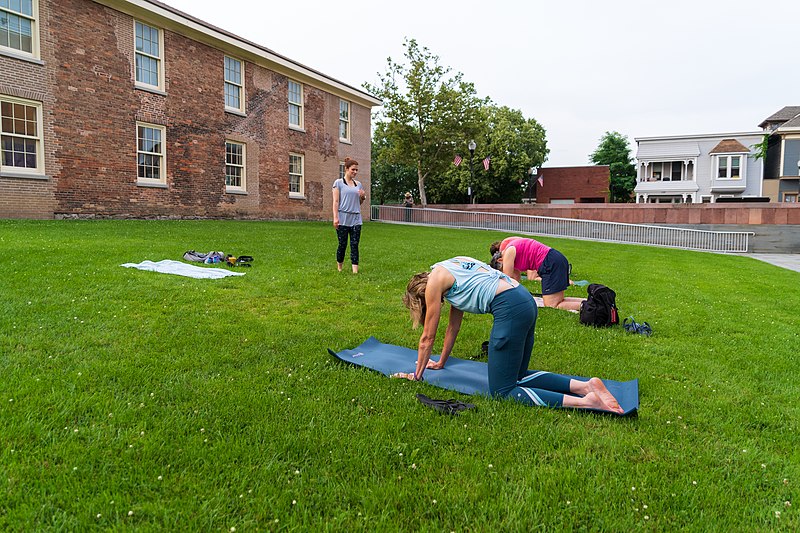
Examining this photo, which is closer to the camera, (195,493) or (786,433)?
(195,493)

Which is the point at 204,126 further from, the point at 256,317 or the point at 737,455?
the point at 737,455

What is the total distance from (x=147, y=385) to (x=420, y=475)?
2.20 metres

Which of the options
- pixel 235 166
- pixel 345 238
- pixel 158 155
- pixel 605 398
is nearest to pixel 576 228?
pixel 235 166

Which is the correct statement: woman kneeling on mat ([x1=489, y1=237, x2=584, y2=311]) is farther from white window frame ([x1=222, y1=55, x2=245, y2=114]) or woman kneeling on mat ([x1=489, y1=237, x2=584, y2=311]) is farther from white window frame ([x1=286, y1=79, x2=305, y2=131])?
white window frame ([x1=286, y1=79, x2=305, y2=131])

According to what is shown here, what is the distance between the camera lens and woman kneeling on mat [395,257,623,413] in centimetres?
381

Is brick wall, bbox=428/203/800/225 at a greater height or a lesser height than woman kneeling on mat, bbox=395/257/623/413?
greater

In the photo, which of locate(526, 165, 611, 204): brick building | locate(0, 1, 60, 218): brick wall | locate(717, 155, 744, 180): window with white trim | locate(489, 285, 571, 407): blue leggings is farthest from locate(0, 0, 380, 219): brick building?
locate(717, 155, 744, 180): window with white trim

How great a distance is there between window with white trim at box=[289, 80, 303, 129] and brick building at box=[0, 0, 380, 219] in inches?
2.0

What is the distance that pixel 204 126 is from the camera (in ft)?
69.3

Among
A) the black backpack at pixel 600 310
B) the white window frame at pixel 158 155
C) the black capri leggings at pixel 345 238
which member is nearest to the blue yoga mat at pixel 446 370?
the black backpack at pixel 600 310

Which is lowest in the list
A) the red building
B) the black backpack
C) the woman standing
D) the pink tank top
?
the black backpack

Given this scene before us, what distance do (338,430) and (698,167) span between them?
55979 mm

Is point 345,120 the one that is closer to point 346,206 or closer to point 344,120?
point 344,120

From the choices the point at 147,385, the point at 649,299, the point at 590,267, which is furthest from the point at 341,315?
the point at 590,267
